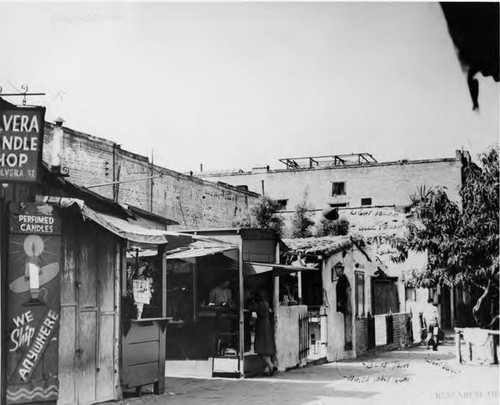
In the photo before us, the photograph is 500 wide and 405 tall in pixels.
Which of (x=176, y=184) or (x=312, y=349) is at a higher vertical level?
(x=176, y=184)

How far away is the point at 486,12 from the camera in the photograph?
1063 cm

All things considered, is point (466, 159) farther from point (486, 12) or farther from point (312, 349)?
point (312, 349)

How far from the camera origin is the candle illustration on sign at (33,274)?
28.6 feet

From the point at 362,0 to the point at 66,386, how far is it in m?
6.90

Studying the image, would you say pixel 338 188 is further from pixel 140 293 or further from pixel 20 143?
pixel 20 143

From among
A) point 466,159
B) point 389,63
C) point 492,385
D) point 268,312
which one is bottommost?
point 492,385

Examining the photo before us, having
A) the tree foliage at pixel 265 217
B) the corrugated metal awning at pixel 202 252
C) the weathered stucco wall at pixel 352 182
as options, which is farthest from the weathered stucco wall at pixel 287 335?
the weathered stucco wall at pixel 352 182

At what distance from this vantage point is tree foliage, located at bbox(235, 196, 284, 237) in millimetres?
25023

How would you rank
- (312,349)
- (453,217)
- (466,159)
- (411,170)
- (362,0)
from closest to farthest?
(362,0) < (466,159) < (453,217) < (312,349) < (411,170)

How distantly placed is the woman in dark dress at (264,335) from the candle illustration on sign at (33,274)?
6019 millimetres

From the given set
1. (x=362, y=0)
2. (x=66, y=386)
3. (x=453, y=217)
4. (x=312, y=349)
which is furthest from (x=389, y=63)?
(x=312, y=349)

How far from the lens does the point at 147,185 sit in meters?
26.5

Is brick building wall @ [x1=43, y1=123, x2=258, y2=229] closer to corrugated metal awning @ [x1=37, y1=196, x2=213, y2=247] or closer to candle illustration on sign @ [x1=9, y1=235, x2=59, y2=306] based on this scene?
corrugated metal awning @ [x1=37, y1=196, x2=213, y2=247]

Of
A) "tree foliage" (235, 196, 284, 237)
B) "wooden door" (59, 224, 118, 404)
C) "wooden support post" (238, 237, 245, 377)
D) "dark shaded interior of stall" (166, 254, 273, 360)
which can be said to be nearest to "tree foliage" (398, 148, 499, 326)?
"dark shaded interior of stall" (166, 254, 273, 360)
